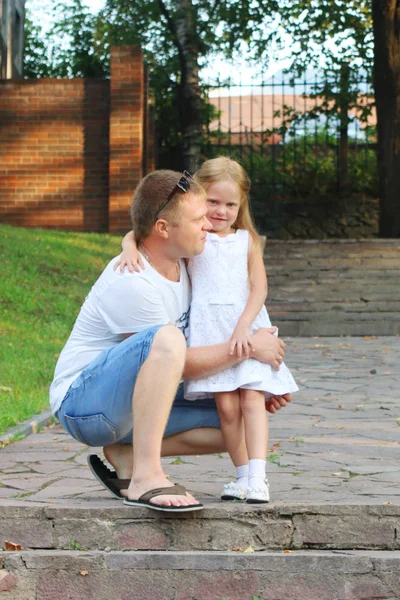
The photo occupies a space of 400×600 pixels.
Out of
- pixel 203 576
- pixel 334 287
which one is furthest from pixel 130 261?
pixel 334 287

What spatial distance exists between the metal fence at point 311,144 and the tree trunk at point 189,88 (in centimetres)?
129

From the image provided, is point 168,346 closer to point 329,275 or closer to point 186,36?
point 329,275

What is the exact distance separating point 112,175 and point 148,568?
621 inches

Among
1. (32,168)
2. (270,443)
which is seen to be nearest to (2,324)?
(270,443)

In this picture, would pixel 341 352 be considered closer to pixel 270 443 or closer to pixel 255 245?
pixel 270 443

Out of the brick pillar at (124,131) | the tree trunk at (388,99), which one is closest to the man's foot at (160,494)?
the brick pillar at (124,131)

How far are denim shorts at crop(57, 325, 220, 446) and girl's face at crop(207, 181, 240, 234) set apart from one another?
0.70m

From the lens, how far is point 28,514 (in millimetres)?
3842

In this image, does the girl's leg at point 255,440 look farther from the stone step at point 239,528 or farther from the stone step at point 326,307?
the stone step at point 326,307

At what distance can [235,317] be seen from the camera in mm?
4156

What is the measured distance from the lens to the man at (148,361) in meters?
3.66

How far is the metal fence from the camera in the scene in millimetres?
21906

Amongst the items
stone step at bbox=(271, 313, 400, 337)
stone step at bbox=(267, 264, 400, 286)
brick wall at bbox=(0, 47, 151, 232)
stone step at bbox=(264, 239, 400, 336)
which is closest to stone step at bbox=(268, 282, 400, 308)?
stone step at bbox=(264, 239, 400, 336)

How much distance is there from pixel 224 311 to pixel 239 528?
0.90 meters
